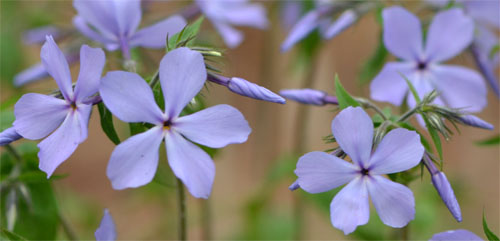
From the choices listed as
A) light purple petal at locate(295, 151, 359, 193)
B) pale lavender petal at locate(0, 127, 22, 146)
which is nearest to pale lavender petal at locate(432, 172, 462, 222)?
light purple petal at locate(295, 151, 359, 193)

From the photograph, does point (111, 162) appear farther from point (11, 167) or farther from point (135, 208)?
point (135, 208)

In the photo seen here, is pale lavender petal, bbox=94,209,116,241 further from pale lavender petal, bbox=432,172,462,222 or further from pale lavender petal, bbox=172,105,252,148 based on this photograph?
pale lavender petal, bbox=432,172,462,222

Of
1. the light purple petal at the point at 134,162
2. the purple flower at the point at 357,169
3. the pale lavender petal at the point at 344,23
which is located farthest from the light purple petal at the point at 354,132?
the pale lavender petal at the point at 344,23

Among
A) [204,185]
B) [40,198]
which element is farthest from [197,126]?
[40,198]

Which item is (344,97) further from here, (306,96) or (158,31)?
(158,31)

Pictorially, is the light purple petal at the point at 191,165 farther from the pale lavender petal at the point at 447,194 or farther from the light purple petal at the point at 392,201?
the pale lavender petal at the point at 447,194

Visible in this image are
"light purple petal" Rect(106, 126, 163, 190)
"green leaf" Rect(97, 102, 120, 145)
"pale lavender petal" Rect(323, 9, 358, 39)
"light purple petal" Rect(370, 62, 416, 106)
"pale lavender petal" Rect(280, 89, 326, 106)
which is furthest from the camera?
"pale lavender petal" Rect(323, 9, 358, 39)
